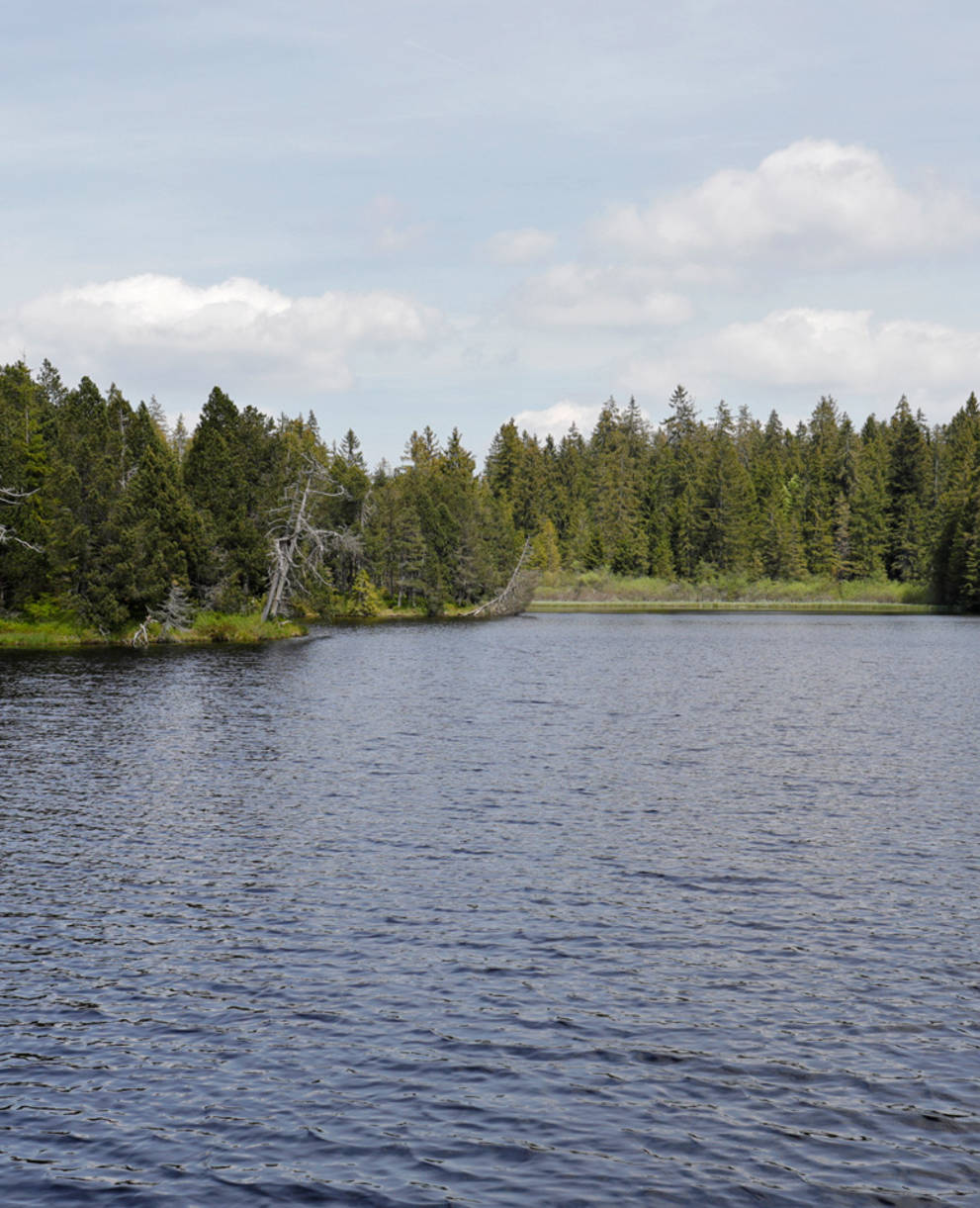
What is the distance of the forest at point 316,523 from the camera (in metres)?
78.8

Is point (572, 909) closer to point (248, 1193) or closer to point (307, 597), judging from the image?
point (248, 1193)

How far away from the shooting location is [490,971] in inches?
674

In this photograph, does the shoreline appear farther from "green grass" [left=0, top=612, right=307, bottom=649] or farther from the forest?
"green grass" [left=0, top=612, right=307, bottom=649]

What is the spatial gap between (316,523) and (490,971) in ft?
335

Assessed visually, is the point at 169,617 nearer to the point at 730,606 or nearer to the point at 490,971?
the point at 490,971

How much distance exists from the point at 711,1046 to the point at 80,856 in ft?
49.4

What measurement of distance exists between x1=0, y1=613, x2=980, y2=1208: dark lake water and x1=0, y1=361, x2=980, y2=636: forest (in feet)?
141

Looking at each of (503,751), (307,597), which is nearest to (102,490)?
(307,597)

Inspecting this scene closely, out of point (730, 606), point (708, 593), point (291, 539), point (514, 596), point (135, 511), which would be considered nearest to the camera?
point (135, 511)

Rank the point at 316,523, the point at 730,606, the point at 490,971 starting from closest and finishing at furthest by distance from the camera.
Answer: the point at 490,971 < the point at 316,523 < the point at 730,606

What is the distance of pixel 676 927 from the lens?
1908 cm

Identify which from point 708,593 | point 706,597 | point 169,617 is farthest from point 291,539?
point 708,593

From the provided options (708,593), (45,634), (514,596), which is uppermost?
(514,596)

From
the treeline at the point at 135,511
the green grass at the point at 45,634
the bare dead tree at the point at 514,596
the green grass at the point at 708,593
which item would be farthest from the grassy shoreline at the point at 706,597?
the green grass at the point at 45,634
